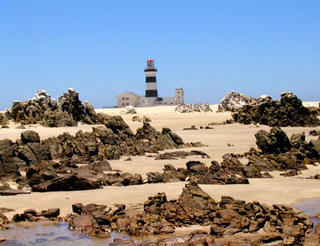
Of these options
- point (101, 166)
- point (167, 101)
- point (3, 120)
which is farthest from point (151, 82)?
point (101, 166)

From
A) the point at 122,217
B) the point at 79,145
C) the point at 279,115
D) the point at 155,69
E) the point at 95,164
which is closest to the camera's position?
the point at 122,217

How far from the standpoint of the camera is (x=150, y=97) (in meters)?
89.9

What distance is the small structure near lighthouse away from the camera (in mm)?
88562

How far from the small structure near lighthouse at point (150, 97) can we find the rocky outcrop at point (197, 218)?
254ft

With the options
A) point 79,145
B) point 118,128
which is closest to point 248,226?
point 79,145

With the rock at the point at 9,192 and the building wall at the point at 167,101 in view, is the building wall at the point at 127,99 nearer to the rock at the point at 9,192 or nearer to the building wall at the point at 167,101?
the building wall at the point at 167,101

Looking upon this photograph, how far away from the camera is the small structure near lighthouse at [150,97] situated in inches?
3487

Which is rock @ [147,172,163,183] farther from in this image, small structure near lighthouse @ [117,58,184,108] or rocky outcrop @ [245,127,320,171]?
small structure near lighthouse @ [117,58,184,108]

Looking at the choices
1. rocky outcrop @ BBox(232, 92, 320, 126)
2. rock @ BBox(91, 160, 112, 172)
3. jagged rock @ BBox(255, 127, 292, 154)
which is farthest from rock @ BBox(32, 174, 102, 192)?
rocky outcrop @ BBox(232, 92, 320, 126)

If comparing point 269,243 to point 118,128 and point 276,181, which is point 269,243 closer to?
point 276,181

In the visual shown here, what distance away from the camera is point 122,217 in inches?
401

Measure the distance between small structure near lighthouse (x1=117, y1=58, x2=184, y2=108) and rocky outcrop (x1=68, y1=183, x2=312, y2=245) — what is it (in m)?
77.4

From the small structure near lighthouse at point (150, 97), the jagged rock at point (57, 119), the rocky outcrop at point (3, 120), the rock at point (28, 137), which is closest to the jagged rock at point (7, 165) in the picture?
the rock at point (28, 137)

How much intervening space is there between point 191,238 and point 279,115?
82.6ft
